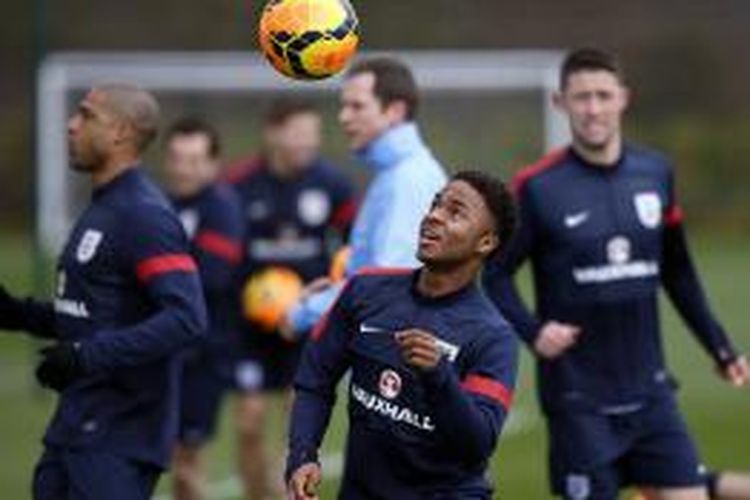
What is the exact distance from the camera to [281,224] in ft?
45.5

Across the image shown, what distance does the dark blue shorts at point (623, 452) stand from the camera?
9.41 metres

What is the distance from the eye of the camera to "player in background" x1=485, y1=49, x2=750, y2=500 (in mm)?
9477

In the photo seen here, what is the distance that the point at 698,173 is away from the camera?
32719mm

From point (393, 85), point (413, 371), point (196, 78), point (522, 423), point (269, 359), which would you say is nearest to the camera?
point (413, 371)

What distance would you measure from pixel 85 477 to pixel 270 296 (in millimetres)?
4524

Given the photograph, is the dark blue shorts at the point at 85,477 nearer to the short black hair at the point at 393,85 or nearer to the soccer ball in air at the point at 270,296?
the short black hair at the point at 393,85

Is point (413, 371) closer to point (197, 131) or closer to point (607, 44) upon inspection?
point (197, 131)

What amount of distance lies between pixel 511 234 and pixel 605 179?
83.1 inches

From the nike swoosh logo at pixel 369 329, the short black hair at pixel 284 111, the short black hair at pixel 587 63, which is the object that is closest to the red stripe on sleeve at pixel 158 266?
the nike swoosh logo at pixel 369 329

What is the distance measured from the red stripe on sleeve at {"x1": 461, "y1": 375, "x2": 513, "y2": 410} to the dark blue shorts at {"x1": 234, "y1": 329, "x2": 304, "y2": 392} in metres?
6.19

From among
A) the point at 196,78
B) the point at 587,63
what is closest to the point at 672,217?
the point at 587,63

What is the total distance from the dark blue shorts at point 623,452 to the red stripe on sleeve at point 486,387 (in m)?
2.16

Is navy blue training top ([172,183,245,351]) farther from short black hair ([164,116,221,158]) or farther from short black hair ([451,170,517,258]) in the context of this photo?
short black hair ([451,170,517,258])

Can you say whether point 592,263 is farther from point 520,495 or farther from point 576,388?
point 520,495
